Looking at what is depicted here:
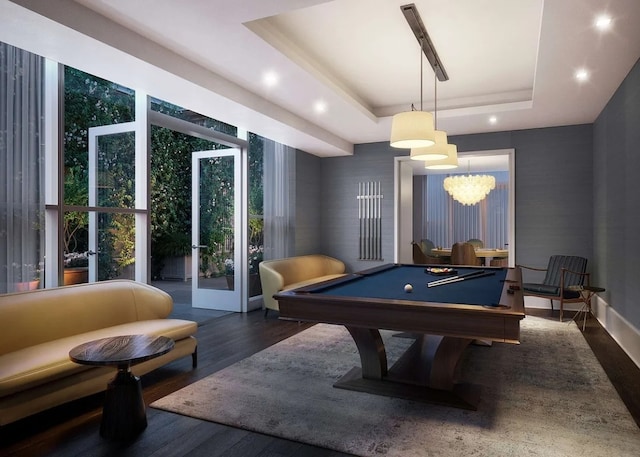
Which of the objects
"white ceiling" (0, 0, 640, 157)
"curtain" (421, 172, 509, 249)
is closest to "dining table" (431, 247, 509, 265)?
"white ceiling" (0, 0, 640, 157)

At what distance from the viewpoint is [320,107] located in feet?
17.9

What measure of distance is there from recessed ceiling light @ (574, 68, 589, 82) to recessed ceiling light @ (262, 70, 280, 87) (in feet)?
9.54

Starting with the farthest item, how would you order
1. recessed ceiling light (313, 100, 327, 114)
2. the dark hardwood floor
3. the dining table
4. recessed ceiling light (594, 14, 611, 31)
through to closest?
the dining table
recessed ceiling light (313, 100, 327, 114)
recessed ceiling light (594, 14, 611, 31)
the dark hardwood floor

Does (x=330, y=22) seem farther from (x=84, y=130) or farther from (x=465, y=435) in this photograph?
(x=465, y=435)

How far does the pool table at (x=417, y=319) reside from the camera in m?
2.50

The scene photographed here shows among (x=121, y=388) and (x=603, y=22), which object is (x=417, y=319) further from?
(x=603, y=22)

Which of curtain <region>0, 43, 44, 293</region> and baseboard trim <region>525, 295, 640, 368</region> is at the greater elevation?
curtain <region>0, 43, 44, 293</region>

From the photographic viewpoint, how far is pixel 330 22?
12.4 feet

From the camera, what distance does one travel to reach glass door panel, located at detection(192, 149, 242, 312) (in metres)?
6.56

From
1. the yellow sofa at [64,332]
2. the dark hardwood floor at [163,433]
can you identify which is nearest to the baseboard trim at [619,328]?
the dark hardwood floor at [163,433]

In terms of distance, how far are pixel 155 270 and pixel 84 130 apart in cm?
664

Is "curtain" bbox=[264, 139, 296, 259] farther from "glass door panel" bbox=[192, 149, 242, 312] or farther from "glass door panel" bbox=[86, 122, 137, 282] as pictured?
"glass door panel" bbox=[86, 122, 137, 282]

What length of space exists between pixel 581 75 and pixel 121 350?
15.4ft

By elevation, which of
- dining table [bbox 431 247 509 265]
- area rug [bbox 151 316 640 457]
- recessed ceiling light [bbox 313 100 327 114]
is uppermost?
recessed ceiling light [bbox 313 100 327 114]
